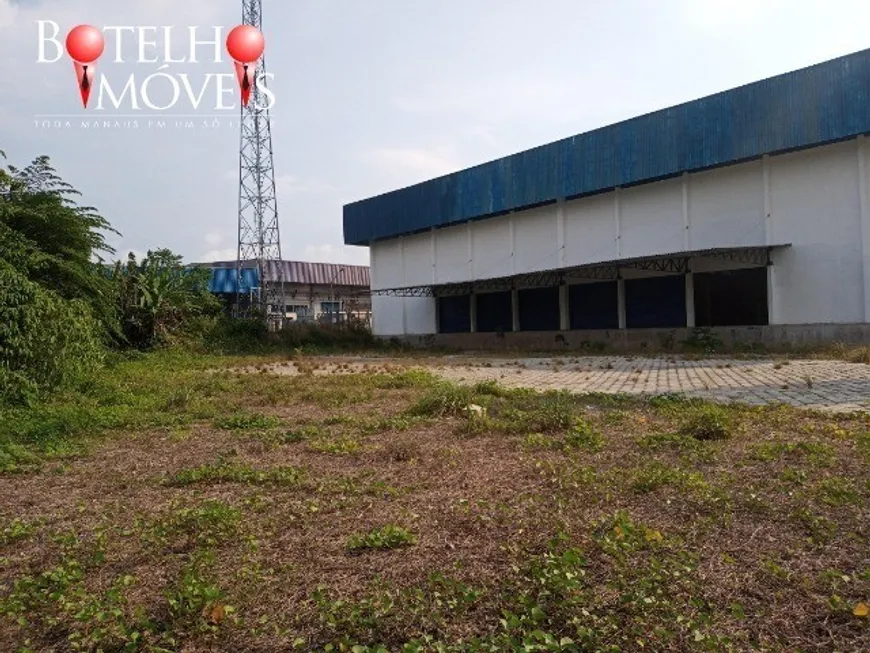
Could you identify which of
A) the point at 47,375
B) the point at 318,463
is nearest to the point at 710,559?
the point at 318,463

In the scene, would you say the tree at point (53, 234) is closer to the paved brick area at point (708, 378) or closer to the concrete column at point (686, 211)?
the paved brick area at point (708, 378)

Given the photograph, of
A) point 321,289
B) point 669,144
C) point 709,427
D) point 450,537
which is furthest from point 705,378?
point 321,289

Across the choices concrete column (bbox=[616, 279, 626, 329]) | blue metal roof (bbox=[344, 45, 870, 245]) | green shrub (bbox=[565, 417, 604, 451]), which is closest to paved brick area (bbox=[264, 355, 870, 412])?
green shrub (bbox=[565, 417, 604, 451])

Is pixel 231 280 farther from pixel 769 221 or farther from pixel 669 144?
pixel 769 221

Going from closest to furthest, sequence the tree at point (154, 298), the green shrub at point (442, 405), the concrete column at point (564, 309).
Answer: the green shrub at point (442, 405)
the tree at point (154, 298)
the concrete column at point (564, 309)

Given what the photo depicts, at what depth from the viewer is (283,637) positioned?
2.55 m

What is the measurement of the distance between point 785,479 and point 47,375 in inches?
374

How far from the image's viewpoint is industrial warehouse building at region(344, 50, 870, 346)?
1848 cm

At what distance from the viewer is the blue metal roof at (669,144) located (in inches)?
714

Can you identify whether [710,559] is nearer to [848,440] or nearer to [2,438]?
[848,440]

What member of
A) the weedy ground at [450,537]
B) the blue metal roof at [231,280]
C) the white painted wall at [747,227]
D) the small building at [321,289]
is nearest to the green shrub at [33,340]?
the weedy ground at [450,537]

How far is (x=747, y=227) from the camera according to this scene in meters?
20.5

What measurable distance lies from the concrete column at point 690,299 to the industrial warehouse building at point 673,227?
4cm

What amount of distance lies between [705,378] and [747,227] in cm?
1063
